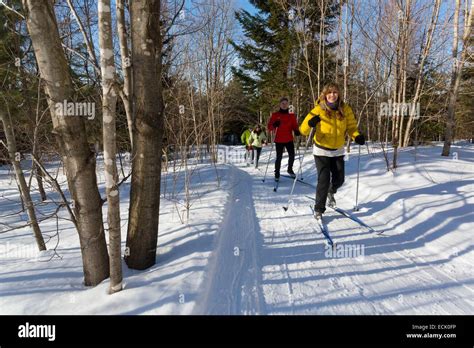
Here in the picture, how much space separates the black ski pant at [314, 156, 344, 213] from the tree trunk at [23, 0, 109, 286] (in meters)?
3.22

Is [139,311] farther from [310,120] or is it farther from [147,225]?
[310,120]

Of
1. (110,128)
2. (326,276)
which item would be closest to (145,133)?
(110,128)

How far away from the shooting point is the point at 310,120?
4.32 m

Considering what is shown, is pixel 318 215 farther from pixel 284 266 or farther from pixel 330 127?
pixel 284 266

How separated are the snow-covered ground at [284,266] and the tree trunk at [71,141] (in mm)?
339

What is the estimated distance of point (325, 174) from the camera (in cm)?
448

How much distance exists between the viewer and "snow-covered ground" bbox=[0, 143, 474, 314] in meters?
2.26

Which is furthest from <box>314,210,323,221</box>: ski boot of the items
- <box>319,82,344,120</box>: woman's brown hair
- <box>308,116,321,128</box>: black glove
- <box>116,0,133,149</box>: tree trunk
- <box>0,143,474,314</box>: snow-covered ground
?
<box>116,0,133,149</box>: tree trunk

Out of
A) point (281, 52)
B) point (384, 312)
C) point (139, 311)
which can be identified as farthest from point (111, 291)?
point (281, 52)

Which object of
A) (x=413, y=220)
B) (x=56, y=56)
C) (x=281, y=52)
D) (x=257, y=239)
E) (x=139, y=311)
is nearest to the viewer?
(x=139, y=311)

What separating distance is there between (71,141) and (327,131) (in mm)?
3580

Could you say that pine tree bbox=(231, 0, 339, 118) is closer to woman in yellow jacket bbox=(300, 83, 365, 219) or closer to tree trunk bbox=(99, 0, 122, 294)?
woman in yellow jacket bbox=(300, 83, 365, 219)
